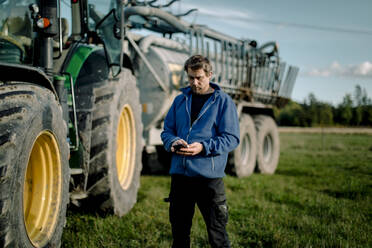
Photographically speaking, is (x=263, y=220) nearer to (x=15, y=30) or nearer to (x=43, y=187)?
(x=43, y=187)

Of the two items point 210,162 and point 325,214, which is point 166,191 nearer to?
point 325,214

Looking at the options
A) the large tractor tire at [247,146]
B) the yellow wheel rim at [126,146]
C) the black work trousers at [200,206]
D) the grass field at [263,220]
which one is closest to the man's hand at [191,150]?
the black work trousers at [200,206]

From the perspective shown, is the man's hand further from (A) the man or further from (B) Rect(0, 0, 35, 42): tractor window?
(B) Rect(0, 0, 35, 42): tractor window

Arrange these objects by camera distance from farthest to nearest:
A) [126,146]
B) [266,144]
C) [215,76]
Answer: [266,144] → [215,76] → [126,146]

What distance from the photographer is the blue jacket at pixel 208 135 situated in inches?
109

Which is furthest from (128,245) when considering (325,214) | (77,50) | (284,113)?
(284,113)

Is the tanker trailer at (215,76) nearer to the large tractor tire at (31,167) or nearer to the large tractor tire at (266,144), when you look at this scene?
the large tractor tire at (266,144)

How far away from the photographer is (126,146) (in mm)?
4938

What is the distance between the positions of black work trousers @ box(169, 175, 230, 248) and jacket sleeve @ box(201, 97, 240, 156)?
0.78 feet

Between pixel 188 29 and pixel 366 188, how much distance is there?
406 centimetres

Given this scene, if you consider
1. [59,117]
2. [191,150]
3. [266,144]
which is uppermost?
[59,117]

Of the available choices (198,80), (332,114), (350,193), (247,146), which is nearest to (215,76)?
(247,146)

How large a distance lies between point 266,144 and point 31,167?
7.79m

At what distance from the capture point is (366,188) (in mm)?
6340
